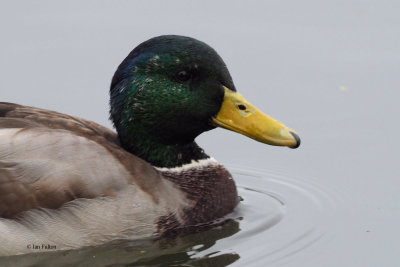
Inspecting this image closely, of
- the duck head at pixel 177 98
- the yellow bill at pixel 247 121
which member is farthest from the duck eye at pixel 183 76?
the yellow bill at pixel 247 121

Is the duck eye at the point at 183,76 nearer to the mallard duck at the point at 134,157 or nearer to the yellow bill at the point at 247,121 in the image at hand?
the mallard duck at the point at 134,157

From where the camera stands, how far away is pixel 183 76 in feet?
31.2

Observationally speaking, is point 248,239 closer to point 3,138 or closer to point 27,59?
point 3,138

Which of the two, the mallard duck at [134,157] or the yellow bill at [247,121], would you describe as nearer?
the mallard duck at [134,157]

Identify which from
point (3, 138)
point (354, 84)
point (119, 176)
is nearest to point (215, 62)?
point (119, 176)

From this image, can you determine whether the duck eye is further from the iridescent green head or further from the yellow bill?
the yellow bill

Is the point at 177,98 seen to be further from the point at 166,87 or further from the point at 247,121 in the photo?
the point at 247,121

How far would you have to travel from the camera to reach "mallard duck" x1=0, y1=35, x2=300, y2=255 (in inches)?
347

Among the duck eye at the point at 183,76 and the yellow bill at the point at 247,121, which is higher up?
the duck eye at the point at 183,76

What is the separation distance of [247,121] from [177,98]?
2.35ft

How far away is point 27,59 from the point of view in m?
12.8

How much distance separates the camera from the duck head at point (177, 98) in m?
9.43

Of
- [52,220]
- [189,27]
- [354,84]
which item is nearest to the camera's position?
[52,220]

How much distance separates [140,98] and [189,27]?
13.6ft
